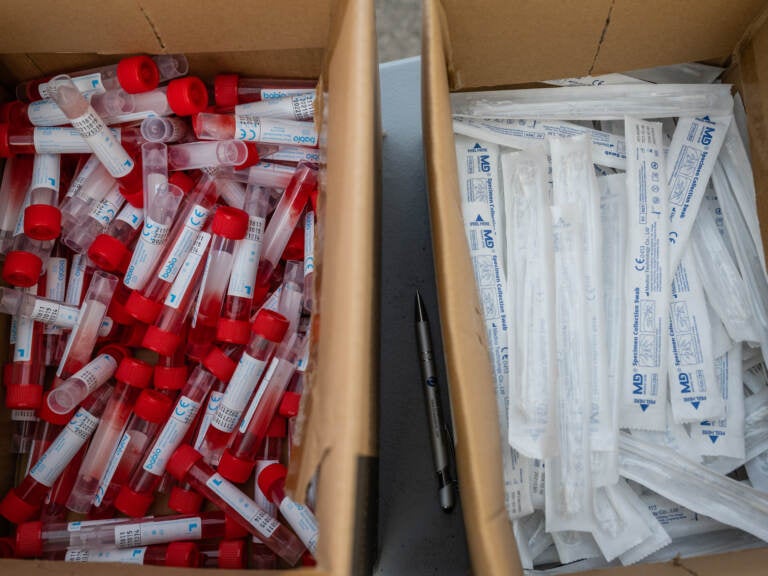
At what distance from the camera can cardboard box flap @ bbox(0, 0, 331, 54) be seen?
2.49 feet

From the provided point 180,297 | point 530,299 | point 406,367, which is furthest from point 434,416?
point 180,297

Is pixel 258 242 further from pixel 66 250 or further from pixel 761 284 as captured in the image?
pixel 761 284


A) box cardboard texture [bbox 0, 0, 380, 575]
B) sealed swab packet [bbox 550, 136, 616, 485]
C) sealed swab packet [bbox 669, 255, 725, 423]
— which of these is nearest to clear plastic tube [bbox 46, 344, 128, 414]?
box cardboard texture [bbox 0, 0, 380, 575]

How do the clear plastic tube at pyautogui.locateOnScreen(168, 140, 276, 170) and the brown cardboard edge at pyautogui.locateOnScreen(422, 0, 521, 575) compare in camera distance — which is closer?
the brown cardboard edge at pyautogui.locateOnScreen(422, 0, 521, 575)

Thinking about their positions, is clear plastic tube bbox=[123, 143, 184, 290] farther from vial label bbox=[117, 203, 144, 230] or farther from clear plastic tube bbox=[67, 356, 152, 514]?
clear plastic tube bbox=[67, 356, 152, 514]

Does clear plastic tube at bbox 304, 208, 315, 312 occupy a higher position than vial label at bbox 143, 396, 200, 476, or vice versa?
clear plastic tube at bbox 304, 208, 315, 312

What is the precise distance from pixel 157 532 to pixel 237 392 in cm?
22

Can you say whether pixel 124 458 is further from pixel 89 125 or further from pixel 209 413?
pixel 89 125

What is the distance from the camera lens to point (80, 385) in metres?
0.93

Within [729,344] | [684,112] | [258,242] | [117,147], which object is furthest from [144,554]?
[684,112]

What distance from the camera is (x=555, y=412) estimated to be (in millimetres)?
731

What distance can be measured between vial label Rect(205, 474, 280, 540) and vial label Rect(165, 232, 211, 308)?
0.83ft

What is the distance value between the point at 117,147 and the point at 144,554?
57 cm

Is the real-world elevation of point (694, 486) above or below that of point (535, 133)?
below
